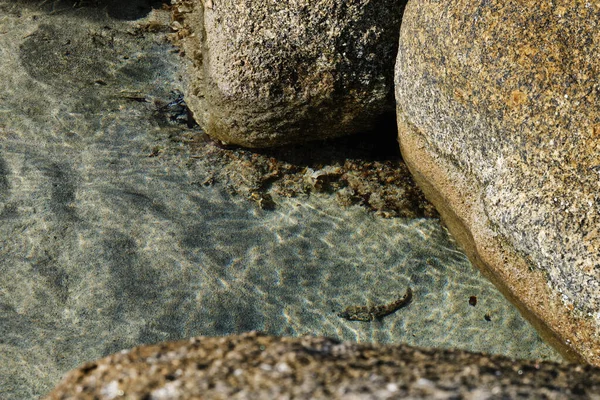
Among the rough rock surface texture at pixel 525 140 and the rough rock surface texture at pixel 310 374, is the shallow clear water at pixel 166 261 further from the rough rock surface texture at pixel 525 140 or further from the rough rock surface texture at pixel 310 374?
the rough rock surface texture at pixel 310 374

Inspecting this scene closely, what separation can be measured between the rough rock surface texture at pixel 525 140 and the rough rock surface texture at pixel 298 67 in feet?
1.40

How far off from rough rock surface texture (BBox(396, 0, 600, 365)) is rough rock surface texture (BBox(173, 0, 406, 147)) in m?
0.43

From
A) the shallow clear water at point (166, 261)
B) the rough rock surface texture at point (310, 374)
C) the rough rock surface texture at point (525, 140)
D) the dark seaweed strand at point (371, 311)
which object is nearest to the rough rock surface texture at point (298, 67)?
the rough rock surface texture at point (525, 140)

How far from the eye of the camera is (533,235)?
3479mm

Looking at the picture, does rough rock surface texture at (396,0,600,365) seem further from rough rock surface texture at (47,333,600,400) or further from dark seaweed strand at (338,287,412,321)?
rough rock surface texture at (47,333,600,400)

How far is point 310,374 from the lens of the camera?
205 cm

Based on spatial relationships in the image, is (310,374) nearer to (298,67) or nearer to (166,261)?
(166,261)

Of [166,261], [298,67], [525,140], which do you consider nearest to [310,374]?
[525,140]

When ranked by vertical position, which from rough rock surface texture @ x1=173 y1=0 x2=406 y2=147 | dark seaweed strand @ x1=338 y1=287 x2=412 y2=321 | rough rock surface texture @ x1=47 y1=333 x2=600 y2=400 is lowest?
dark seaweed strand @ x1=338 y1=287 x2=412 y2=321

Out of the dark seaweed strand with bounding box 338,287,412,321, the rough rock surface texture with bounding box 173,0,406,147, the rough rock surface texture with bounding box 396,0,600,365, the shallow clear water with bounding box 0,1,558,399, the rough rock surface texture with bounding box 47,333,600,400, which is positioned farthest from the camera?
the rough rock surface texture with bounding box 173,0,406,147

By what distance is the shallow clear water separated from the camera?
372 centimetres

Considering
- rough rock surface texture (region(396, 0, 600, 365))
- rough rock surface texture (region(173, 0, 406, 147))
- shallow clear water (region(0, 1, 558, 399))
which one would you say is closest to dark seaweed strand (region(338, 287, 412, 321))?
shallow clear water (region(0, 1, 558, 399))

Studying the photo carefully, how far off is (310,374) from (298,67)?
2.96m

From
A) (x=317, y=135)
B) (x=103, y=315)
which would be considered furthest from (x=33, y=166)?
(x=317, y=135)
